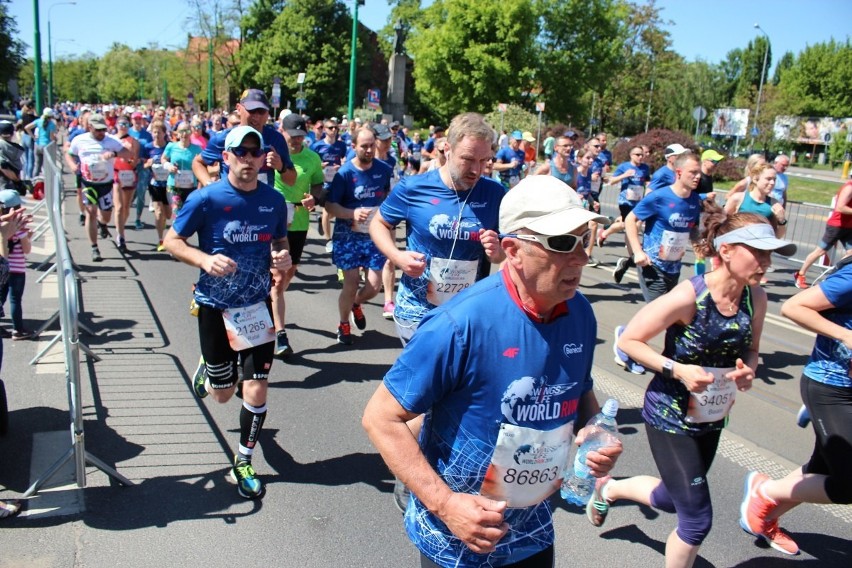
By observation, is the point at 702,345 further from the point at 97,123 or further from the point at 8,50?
the point at 8,50

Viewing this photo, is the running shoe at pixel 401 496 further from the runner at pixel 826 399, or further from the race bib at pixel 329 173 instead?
the race bib at pixel 329 173

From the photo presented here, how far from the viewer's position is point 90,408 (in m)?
5.42

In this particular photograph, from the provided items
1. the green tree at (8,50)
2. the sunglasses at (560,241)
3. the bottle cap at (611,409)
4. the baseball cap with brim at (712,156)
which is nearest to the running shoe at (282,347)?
the bottle cap at (611,409)

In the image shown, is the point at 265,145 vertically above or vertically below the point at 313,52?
below

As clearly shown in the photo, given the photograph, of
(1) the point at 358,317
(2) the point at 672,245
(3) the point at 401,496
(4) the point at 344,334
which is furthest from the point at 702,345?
(1) the point at 358,317

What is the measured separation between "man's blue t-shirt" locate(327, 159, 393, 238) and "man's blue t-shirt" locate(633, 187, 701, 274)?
2749 mm

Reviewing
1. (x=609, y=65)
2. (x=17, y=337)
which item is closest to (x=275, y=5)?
(x=609, y=65)

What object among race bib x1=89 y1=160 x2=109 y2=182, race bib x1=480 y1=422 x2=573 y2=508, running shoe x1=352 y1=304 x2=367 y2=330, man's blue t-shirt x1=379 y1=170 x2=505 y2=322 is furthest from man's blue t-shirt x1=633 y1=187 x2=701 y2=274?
race bib x1=89 y1=160 x2=109 y2=182

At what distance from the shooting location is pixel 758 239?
3270 mm

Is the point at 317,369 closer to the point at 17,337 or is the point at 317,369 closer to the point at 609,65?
the point at 17,337

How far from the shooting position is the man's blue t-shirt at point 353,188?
7.54m

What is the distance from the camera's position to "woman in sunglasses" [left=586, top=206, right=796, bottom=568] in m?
3.27

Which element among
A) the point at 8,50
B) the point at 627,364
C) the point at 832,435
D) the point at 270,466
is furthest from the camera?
the point at 8,50

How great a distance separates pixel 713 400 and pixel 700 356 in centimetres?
21
